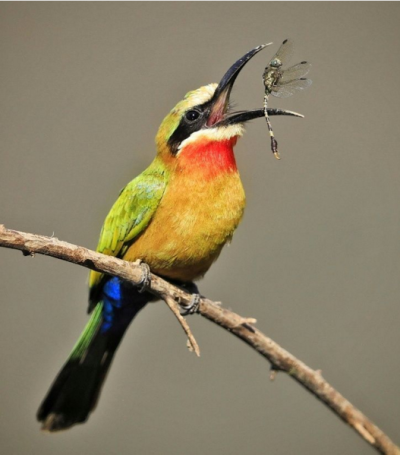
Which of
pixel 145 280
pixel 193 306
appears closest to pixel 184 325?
pixel 145 280

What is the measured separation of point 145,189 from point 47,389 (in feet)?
3.07

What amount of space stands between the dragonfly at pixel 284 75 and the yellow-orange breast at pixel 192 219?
33 cm

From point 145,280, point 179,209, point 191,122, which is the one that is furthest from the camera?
point 191,122

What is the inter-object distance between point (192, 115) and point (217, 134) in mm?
123

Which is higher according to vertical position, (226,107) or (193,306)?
(226,107)

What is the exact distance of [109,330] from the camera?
2328 millimetres

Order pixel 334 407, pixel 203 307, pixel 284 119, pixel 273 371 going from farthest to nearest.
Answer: pixel 284 119
pixel 203 307
pixel 273 371
pixel 334 407

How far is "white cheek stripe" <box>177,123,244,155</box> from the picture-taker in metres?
2.12

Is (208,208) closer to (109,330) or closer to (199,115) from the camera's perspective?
(199,115)

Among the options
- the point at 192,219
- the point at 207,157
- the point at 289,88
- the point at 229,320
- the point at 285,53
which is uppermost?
the point at 285,53

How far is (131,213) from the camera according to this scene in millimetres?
2104

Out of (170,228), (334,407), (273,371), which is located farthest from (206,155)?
(334,407)

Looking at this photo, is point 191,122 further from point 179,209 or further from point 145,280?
point 145,280

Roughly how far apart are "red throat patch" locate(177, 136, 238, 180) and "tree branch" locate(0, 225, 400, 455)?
425 millimetres
